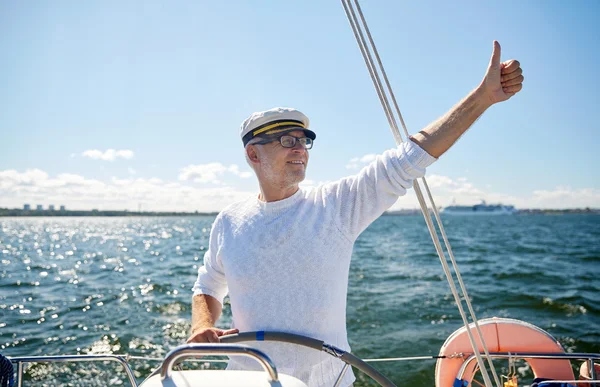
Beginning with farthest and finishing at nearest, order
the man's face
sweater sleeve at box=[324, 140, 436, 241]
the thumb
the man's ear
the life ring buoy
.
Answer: the life ring buoy < the man's ear < the man's face < sweater sleeve at box=[324, 140, 436, 241] < the thumb

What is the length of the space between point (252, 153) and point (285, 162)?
21 centimetres

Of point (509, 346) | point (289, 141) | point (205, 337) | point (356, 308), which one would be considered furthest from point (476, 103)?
point (356, 308)

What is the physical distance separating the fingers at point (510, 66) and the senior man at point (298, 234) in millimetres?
172

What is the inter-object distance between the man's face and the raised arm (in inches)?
20.8

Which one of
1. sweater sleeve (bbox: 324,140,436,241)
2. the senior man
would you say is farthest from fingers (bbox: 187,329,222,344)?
sweater sleeve (bbox: 324,140,436,241)

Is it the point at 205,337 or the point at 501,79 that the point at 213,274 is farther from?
the point at 501,79

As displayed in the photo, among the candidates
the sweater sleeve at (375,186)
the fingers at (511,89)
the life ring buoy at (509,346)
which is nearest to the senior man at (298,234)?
the sweater sleeve at (375,186)

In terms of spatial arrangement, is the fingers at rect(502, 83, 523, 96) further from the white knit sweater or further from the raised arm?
the white knit sweater

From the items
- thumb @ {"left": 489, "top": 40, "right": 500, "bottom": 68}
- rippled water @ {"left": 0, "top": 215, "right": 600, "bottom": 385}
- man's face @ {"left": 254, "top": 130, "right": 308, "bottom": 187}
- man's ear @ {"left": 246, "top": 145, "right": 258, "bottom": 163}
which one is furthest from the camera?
rippled water @ {"left": 0, "top": 215, "right": 600, "bottom": 385}

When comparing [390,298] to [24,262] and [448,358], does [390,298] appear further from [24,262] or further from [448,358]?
[24,262]

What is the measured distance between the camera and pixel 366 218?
1.70m

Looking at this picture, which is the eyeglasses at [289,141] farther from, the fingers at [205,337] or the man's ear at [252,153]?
the fingers at [205,337]

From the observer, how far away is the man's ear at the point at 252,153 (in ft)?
6.23

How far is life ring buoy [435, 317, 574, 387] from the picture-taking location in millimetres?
2322
